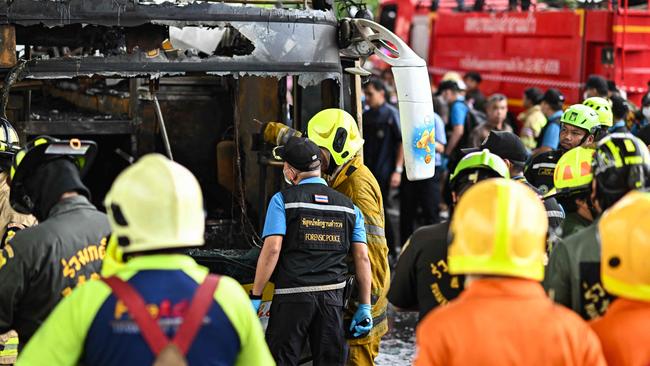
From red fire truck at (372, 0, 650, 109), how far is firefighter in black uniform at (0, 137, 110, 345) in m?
9.34

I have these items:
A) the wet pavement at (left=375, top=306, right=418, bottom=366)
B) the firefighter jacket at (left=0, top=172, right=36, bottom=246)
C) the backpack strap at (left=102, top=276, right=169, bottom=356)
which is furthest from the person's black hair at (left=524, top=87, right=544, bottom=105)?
the backpack strap at (left=102, top=276, right=169, bottom=356)

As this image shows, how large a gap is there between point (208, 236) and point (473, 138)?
508cm

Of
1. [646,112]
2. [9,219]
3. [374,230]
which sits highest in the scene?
[9,219]

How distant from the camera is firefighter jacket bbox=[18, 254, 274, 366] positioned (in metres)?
3.24

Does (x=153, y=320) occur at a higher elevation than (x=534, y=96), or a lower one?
higher

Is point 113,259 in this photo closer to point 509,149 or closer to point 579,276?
point 579,276

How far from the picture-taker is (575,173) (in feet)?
16.7

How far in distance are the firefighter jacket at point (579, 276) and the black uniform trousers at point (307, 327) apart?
1.98 metres

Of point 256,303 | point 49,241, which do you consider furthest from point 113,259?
point 256,303

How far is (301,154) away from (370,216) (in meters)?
0.68

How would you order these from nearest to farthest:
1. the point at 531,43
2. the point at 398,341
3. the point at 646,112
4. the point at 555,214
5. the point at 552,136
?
the point at 555,214, the point at 398,341, the point at 552,136, the point at 646,112, the point at 531,43

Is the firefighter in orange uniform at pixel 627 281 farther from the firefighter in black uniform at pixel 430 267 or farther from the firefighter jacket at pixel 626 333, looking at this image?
the firefighter in black uniform at pixel 430 267

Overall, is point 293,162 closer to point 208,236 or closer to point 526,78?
point 208,236

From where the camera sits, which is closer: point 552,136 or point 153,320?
point 153,320
